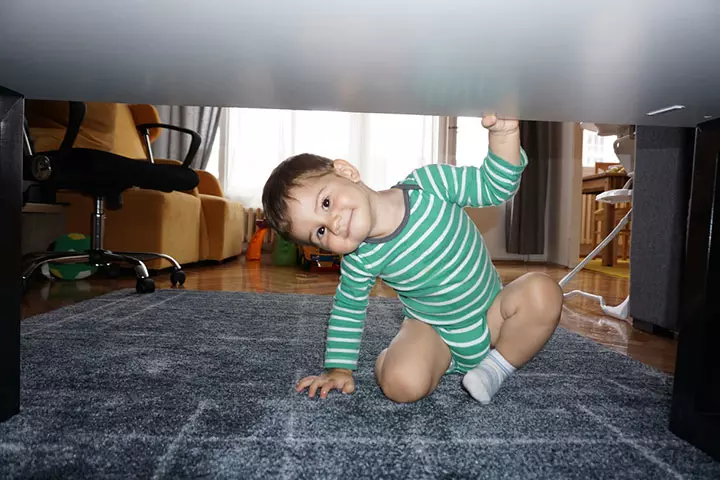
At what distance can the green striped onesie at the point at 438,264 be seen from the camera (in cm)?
86

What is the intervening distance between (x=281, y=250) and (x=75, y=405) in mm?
2915

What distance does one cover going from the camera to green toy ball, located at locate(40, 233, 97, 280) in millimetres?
2287

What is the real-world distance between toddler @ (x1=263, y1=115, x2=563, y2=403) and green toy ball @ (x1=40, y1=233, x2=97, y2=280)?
1.78 meters

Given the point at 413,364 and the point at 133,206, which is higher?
the point at 133,206

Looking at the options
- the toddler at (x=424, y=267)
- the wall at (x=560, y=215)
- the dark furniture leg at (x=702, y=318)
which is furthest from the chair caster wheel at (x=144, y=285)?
the wall at (x=560, y=215)

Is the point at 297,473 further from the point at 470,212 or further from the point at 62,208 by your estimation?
the point at 470,212

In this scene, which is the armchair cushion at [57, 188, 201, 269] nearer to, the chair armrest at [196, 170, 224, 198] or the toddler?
the chair armrest at [196, 170, 224, 198]

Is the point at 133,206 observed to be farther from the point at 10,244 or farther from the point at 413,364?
the point at 413,364

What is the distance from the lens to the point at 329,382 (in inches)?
32.9

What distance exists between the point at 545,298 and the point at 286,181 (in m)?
0.48

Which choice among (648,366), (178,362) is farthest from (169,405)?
(648,366)

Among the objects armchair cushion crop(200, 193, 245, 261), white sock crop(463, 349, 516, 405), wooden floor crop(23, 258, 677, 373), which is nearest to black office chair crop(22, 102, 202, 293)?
wooden floor crop(23, 258, 677, 373)

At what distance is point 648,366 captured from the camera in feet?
3.47

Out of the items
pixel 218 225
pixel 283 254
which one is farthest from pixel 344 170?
pixel 283 254
